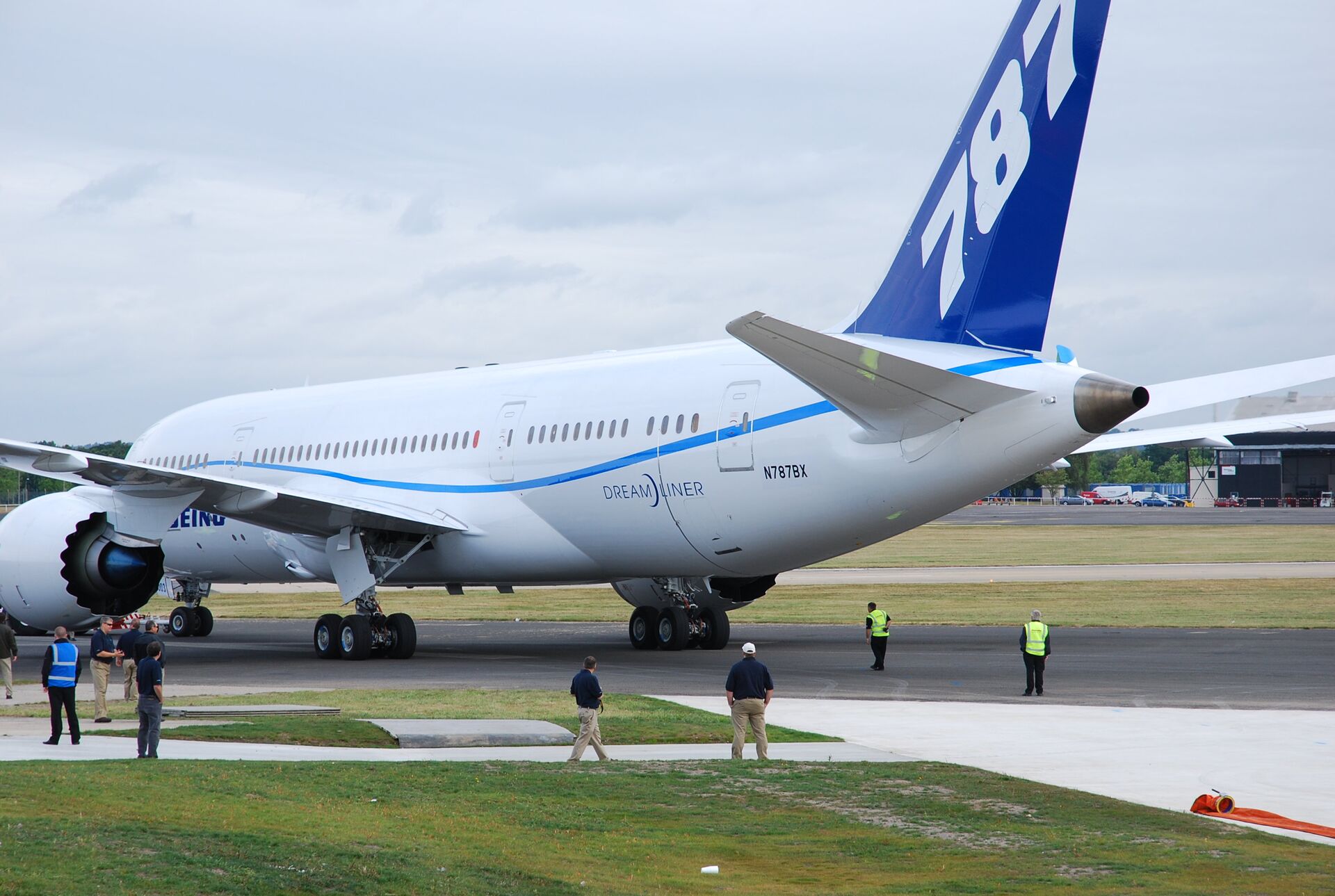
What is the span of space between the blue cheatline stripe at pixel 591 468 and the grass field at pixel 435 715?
4.47 metres

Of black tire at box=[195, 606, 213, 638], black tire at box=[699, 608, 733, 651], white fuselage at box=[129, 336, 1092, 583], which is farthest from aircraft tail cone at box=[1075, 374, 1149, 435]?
black tire at box=[195, 606, 213, 638]

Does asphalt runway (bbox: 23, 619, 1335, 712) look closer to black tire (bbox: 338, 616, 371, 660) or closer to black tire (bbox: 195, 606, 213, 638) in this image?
black tire (bbox: 338, 616, 371, 660)

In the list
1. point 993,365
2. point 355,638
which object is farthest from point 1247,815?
point 355,638

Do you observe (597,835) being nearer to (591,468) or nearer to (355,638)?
(591,468)

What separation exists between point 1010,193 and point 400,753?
33.8 feet

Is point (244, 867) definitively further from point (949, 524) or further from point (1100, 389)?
point (949, 524)

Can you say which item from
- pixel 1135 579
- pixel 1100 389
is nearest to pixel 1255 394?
pixel 1100 389

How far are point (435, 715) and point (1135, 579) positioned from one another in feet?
110

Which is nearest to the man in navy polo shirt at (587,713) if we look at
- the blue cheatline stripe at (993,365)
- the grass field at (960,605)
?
the blue cheatline stripe at (993,365)

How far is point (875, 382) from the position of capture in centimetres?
1883

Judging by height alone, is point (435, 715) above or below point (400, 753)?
above

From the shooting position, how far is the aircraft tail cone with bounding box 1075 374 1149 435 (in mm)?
17984

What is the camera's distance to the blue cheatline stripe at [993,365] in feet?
62.9

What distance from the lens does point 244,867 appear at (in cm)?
987
